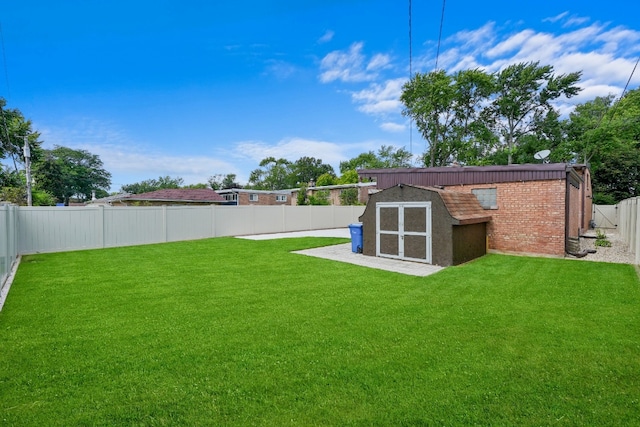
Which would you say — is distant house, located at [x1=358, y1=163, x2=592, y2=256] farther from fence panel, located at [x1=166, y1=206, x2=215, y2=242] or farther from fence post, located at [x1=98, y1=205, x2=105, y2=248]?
fence post, located at [x1=98, y1=205, x2=105, y2=248]

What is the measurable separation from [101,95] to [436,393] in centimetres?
2105

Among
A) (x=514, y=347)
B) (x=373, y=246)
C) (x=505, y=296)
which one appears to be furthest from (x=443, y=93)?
(x=514, y=347)

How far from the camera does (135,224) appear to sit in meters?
12.9

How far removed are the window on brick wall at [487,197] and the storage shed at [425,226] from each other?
29 centimetres

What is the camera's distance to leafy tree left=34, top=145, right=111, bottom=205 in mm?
40375

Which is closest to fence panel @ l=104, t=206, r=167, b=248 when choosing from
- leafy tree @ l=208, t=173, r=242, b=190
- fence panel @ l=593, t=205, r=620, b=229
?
fence panel @ l=593, t=205, r=620, b=229

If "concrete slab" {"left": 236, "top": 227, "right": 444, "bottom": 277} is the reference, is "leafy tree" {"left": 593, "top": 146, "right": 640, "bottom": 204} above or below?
above

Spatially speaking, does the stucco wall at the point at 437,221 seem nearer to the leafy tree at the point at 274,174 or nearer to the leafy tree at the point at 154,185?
the leafy tree at the point at 274,174

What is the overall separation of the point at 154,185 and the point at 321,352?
2892 inches

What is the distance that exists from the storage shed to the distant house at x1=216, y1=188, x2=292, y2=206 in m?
24.1

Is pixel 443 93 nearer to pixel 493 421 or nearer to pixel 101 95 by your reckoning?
pixel 101 95

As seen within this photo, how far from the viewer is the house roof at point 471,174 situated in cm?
931

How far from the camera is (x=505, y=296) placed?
5.49 m

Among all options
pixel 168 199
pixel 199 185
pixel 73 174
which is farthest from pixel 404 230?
pixel 199 185
